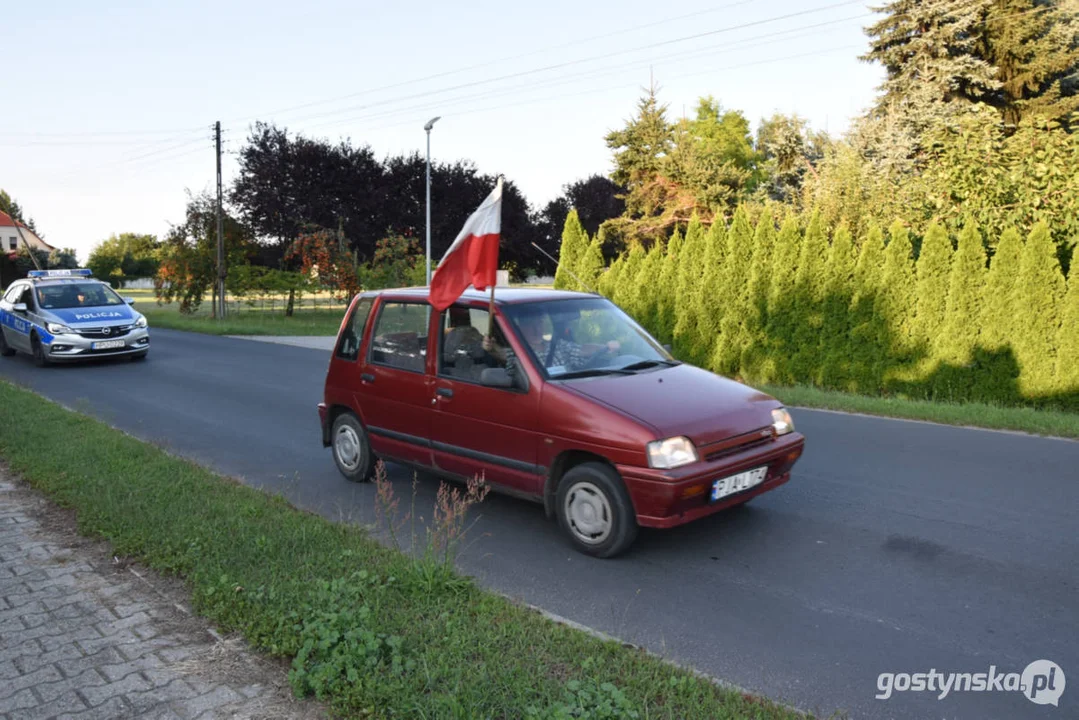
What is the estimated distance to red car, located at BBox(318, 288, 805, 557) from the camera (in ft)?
16.2

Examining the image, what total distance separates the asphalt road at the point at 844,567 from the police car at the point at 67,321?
28.1 ft

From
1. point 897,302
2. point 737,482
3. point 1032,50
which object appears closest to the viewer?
point 737,482

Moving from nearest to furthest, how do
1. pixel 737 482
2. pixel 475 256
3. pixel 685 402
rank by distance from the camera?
pixel 737 482, pixel 685 402, pixel 475 256

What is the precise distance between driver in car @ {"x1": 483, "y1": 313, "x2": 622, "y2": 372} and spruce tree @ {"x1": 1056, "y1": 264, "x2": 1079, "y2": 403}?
348 inches

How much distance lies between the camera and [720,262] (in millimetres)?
15945

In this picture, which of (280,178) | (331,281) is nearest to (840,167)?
(331,281)

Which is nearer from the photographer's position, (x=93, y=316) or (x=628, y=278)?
(x=93, y=316)

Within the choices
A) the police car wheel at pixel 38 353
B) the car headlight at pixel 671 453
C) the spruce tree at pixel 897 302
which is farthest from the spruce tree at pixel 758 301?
the police car wheel at pixel 38 353

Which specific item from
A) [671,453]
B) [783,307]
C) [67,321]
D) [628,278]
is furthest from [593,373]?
[67,321]

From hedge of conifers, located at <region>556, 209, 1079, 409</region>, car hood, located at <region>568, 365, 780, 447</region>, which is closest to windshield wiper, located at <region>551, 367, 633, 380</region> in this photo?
car hood, located at <region>568, 365, 780, 447</region>

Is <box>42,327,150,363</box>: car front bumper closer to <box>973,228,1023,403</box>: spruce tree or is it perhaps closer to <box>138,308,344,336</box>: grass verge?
<box>138,308,344,336</box>: grass verge

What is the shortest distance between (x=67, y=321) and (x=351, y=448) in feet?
38.8

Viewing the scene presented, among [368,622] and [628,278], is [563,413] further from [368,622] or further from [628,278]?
[628,278]

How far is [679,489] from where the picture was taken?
15.6ft
